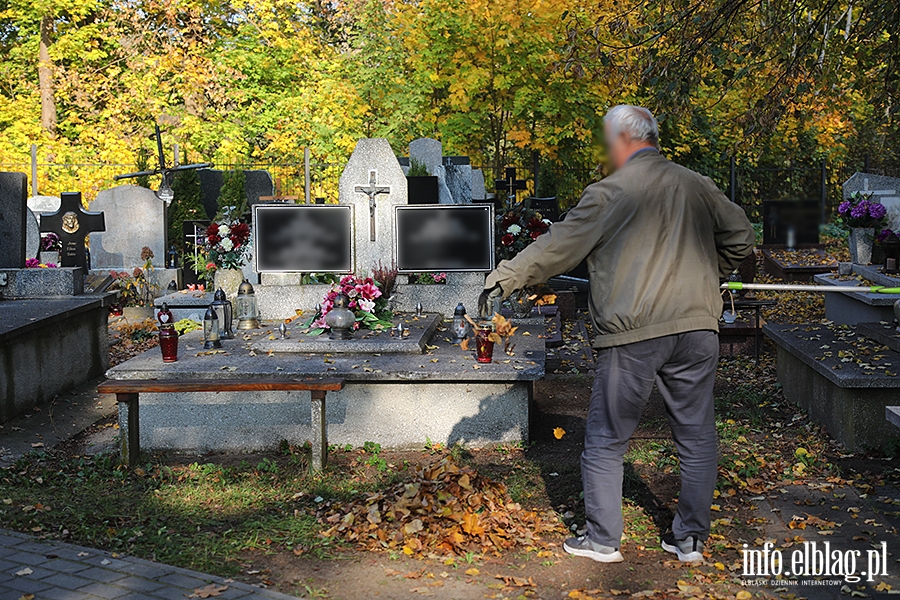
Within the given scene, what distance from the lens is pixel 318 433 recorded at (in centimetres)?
629

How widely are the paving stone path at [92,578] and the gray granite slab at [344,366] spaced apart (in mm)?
2067

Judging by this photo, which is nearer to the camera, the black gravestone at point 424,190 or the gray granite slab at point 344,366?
the gray granite slab at point 344,366

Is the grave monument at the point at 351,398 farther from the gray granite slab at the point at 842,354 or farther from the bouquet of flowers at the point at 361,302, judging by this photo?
the gray granite slab at the point at 842,354

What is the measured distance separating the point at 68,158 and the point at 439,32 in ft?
40.4

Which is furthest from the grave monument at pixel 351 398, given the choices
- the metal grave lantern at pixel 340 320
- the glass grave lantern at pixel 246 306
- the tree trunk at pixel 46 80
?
the tree trunk at pixel 46 80

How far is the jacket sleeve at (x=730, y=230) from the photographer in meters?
4.50

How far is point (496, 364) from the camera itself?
6.94 meters

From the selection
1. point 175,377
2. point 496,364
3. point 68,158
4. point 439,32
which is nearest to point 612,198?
point 496,364

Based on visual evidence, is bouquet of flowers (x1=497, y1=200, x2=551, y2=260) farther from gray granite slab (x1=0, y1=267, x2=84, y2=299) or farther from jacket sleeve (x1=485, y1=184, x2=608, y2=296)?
jacket sleeve (x1=485, y1=184, x2=608, y2=296)

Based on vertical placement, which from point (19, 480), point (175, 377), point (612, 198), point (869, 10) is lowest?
point (19, 480)

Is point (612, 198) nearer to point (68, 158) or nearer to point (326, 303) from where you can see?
point (326, 303)

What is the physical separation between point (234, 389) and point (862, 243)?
318 inches

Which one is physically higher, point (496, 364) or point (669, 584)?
point (496, 364)

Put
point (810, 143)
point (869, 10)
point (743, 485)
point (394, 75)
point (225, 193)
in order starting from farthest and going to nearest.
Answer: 1. point (810, 143)
2. point (394, 75)
3. point (225, 193)
4. point (869, 10)
5. point (743, 485)
